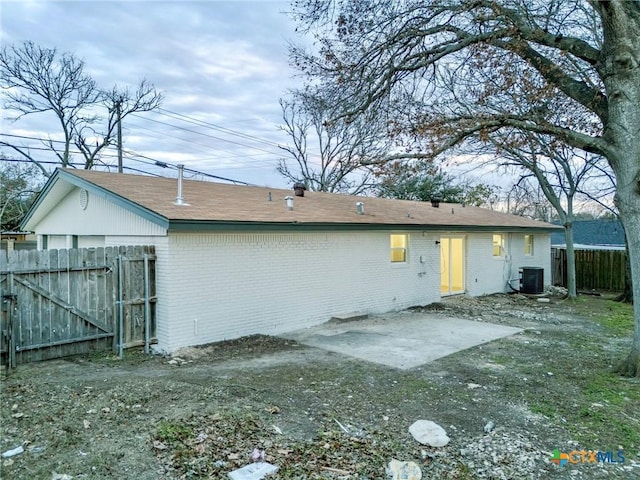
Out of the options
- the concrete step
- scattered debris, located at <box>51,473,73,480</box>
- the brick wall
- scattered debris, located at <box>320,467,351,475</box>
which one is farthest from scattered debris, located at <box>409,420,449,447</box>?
the brick wall

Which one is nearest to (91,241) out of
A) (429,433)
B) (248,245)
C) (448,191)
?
(248,245)

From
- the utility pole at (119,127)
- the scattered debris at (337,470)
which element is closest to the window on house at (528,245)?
the scattered debris at (337,470)

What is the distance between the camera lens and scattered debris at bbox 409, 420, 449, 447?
4227mm

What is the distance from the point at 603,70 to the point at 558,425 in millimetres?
5339

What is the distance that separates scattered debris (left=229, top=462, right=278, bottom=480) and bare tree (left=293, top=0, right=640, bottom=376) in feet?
18.4

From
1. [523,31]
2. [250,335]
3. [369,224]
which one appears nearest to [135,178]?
[250,335]

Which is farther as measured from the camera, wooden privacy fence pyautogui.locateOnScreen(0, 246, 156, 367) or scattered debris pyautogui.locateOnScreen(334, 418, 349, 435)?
wooden privacy fence pyautogui.locateOnScreen(0, 246, 156, 367)

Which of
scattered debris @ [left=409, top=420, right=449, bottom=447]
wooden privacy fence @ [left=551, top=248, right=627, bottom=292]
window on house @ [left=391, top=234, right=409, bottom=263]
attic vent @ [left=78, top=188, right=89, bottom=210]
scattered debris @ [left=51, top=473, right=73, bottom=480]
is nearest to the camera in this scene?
scattered debris @ [left=51, top=473, right=73, bottom=480]

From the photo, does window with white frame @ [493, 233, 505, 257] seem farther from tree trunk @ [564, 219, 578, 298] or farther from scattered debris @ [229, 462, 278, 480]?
scattered debris @ [229, 462, 278, 480]

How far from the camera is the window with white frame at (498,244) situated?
55.8ft

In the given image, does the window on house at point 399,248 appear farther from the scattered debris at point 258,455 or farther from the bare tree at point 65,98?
the bare tree at point 65,98

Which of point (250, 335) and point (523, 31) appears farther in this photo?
point (250, 335)

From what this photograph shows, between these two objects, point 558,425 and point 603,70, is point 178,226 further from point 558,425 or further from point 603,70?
point 603,70

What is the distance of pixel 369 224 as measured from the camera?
36.8 feet
